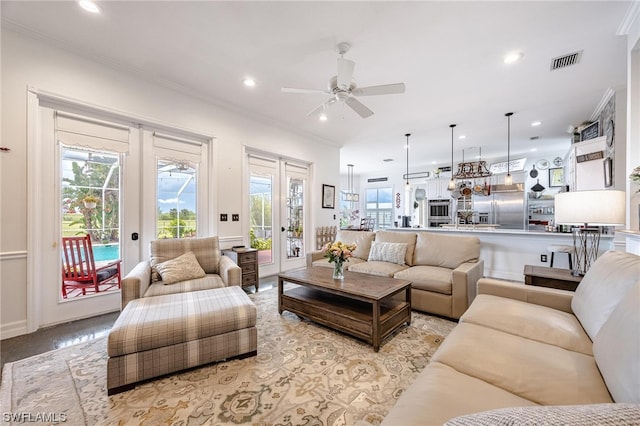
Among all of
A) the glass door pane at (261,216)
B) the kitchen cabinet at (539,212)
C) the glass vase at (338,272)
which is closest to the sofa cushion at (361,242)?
the glass vase at (338,272)

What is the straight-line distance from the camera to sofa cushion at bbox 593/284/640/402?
2.76 feet

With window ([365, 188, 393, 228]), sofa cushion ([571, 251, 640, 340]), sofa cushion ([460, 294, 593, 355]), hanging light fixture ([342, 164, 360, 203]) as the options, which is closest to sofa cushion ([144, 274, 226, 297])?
sofa cushion ([460, 294, 593, 355])

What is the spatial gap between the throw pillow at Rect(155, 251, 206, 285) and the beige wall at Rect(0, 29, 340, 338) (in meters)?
1.04

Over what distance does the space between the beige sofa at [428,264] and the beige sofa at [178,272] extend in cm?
143

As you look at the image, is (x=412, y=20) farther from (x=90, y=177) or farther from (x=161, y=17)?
(x=90, y=177)

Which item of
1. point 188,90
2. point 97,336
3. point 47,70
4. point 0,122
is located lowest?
point 97,336

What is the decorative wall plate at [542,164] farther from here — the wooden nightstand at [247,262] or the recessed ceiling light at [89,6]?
the recessed ceiling light at [89,6]

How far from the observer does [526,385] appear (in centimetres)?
105

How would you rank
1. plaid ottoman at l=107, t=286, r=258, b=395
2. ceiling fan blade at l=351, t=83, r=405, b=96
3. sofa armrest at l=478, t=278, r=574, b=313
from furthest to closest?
ceiling fan blade at l=351, t=83, r=405, b=96 < sofa armrest at l=478, t=278, r=574, b=313 < plaid ottoman at l=107, t=286, r=258, b=395

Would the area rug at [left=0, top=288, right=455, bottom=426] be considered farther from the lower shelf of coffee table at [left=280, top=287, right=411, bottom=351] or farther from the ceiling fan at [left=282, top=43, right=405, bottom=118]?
the ceiling fan at [left=282, top=43, right=405, bottom=118]

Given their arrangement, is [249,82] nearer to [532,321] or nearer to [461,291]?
[461,291]

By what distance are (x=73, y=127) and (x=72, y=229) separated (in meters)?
1.13

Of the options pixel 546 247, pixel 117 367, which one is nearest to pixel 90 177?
pixel 117 367

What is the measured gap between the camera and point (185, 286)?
255 centimetres
